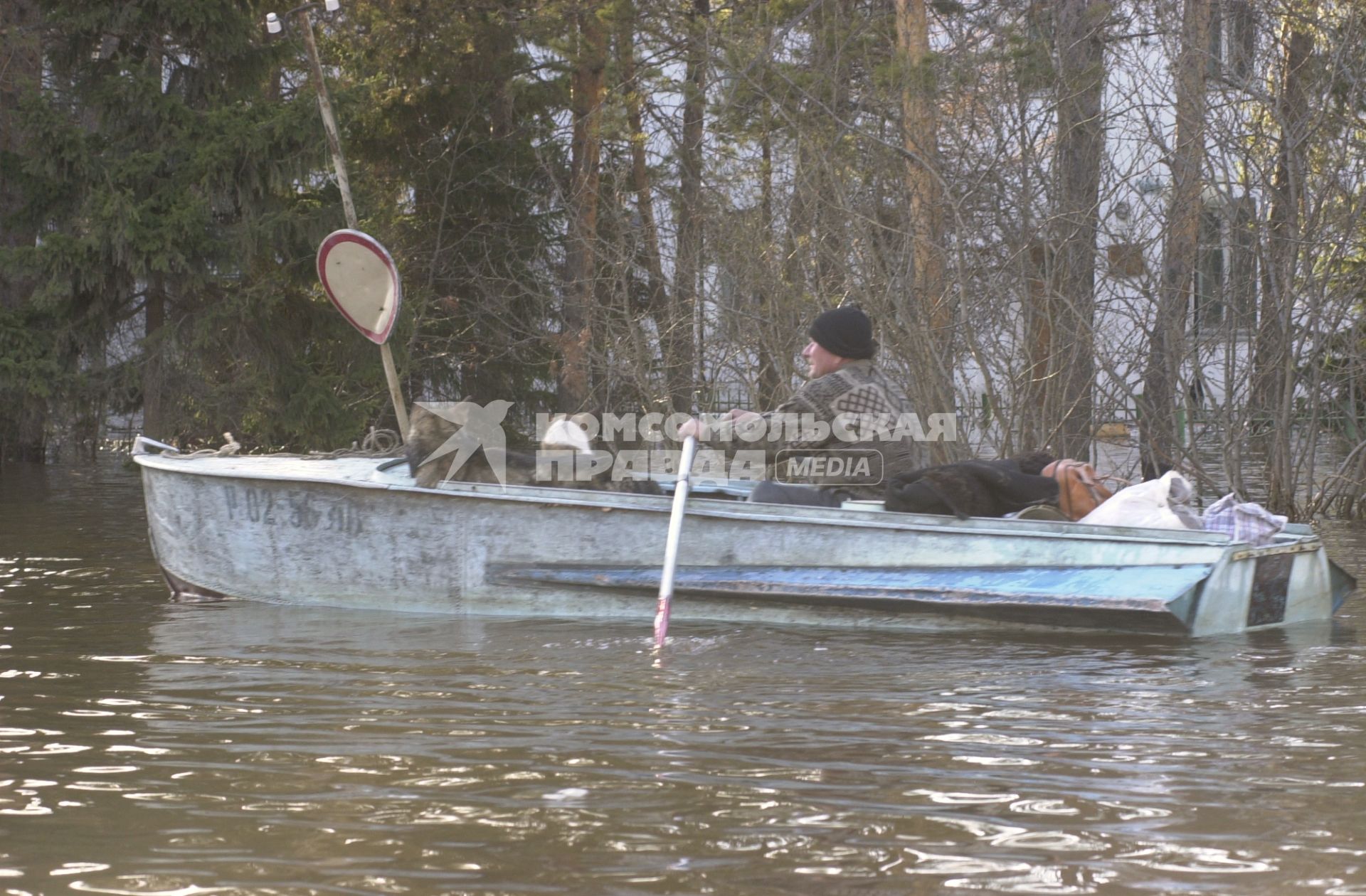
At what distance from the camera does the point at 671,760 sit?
15.9 feet

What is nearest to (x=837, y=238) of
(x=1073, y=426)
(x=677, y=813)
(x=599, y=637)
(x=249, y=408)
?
(x=1073, y=426)

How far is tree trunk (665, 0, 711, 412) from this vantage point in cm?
1584

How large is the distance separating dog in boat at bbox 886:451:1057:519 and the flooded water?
2.03 ft

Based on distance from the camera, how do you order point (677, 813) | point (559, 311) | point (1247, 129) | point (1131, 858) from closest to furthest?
point (1131, 858) → point (677, 813) → point (1247, 129) → point (559, 311)

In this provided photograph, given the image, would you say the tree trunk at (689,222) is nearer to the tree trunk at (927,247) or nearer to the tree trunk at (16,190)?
the tree trunk at (927,247)

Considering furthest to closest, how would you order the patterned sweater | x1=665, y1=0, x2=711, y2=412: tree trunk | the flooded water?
x1=665, y1=0, x2=711, y2=412: tree trunk < the patterned sweater < the flooded water

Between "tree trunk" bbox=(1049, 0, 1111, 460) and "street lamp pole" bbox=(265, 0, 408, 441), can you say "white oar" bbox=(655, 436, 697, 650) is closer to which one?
"street lamp pole" bbox=(265, 0, 408, 441)

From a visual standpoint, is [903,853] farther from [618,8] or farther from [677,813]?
[618,8]

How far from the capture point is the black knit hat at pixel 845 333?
7531mm

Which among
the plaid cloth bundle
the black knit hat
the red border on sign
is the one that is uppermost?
the red border on sign

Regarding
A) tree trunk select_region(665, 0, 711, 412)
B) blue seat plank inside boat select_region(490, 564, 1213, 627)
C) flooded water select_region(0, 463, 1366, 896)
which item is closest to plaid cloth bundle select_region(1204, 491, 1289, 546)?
blue seat plank inside boat select_region(490, 564, 1213, 627)

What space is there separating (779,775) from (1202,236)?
833 cm

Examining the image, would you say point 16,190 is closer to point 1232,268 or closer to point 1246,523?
point 1232,268

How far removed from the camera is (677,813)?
13.9 ft
